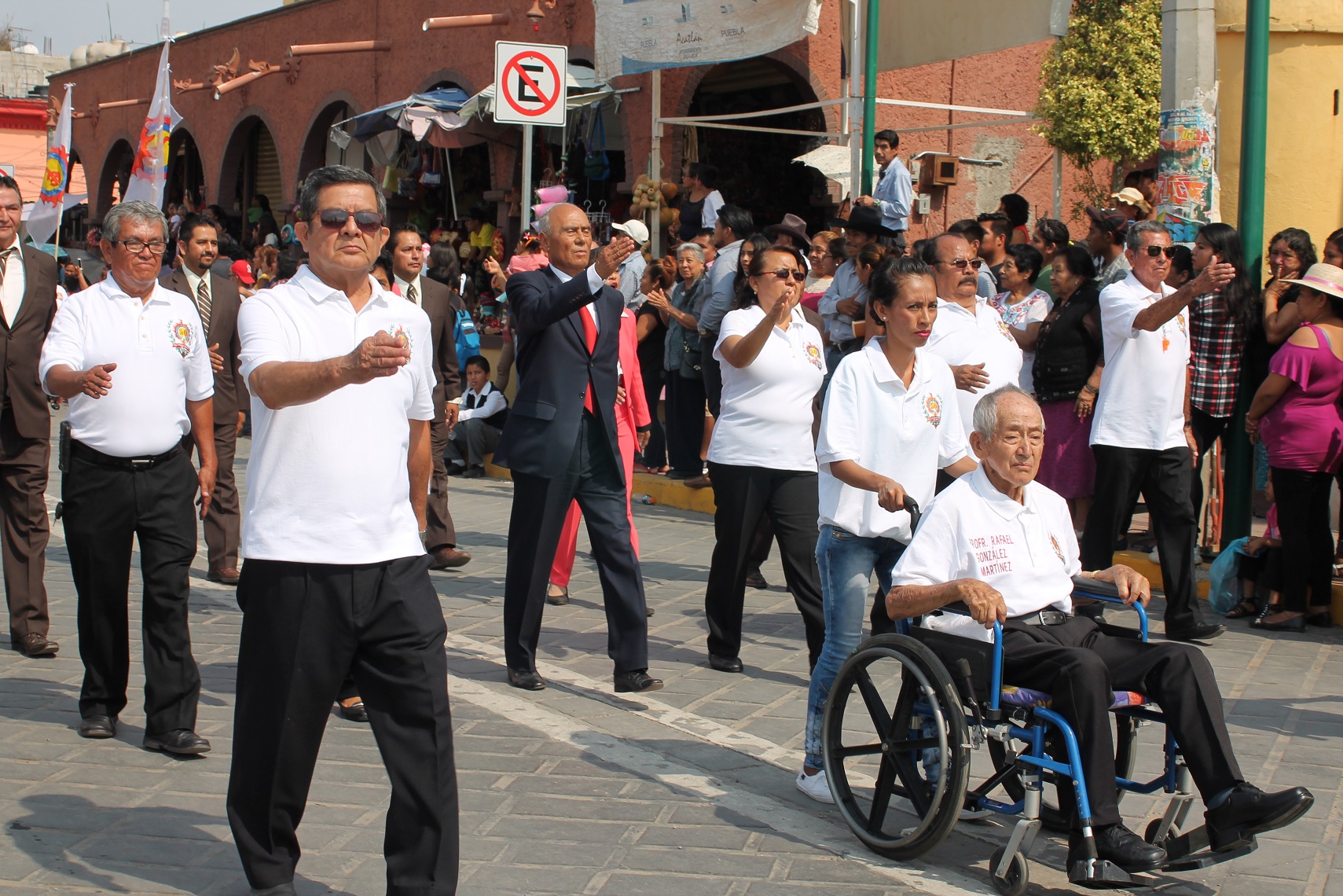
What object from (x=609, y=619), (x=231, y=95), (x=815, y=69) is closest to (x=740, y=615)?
(x=609, y=619)

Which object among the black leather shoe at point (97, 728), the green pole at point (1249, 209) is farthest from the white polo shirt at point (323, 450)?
the green pole at point (1249, 209)

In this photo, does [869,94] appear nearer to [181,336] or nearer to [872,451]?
[872,451]

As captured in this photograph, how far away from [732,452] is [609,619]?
35.1 inches

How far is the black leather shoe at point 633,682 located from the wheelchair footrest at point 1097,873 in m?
2.64

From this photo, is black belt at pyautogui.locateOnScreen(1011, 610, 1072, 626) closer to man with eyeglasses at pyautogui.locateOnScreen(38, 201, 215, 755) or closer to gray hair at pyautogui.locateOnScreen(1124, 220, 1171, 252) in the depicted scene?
man with eyeglasses at pyautogui.locateOnScreen(38, 201, 215, 755)

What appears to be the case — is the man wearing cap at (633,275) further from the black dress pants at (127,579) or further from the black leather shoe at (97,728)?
the black leather shoe at (97,728)

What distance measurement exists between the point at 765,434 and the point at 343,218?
2877 millimetres

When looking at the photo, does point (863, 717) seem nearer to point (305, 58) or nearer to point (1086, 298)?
point (1086, 298)

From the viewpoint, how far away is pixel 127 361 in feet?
18.4

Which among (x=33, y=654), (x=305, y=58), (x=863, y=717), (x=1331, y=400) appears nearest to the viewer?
(x=863, y=717)

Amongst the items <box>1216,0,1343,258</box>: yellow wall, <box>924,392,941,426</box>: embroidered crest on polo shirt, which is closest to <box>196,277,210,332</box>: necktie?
<box>924,392,941,426</box>: embroidered crest on polo shirt

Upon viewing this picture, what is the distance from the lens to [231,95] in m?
27.3

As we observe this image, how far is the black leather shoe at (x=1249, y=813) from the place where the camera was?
393 centimetres

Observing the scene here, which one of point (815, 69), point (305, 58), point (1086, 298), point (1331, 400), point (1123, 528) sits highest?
point (305, 58)
